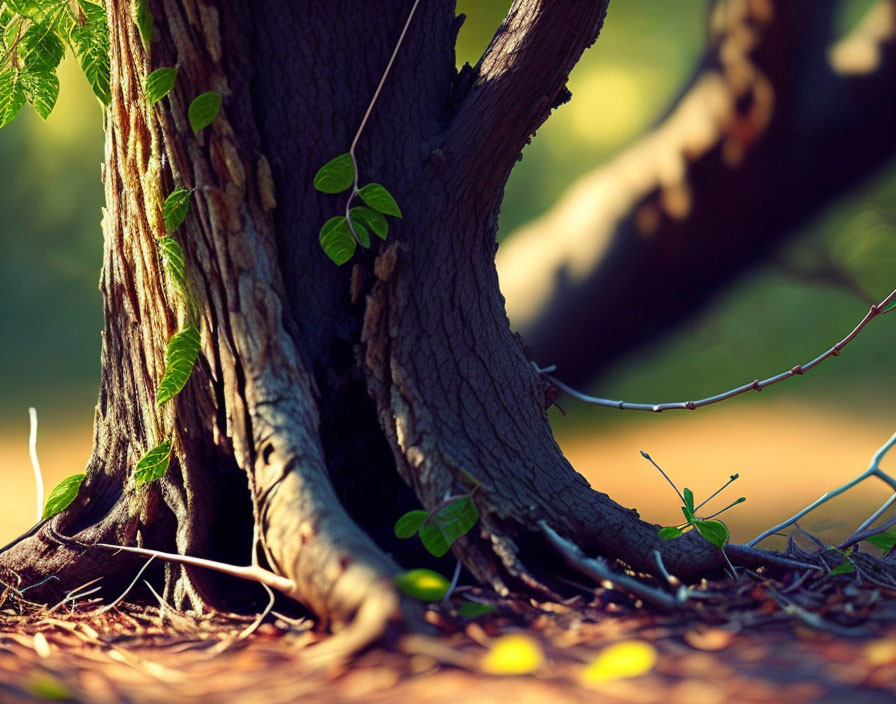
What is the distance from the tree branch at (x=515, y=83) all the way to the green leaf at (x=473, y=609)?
2.00 feet

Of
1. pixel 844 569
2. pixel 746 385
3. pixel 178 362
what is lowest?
pixel 844 569

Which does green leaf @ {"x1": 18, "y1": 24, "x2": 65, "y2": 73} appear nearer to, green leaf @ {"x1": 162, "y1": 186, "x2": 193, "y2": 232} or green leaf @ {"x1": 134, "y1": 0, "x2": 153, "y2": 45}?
green leaf @ {"x1": 134, "y1": 0, "x2": 153, "y2": 45}

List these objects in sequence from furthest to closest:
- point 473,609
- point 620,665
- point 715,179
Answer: point 715,179
point 473,609
point 620,665

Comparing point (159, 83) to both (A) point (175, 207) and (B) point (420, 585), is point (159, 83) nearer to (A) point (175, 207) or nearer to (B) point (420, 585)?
(A) point (175, 207)

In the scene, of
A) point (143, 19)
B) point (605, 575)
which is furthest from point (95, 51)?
point (605, 575)

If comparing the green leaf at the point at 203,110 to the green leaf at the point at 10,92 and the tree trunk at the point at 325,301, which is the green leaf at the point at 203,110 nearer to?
the tree trunk at the point at 325,301

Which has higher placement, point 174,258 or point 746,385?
point 174,258

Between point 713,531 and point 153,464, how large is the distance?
835 mm

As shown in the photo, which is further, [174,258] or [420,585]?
[174,258]

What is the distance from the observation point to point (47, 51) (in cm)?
134

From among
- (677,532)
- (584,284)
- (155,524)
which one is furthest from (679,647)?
(584,284)

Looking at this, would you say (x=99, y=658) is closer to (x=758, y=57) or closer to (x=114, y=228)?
(x=114, y=228)

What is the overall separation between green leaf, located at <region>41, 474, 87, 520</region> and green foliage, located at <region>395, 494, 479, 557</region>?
24.5 inches

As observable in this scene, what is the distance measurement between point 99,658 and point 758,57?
121 inches
